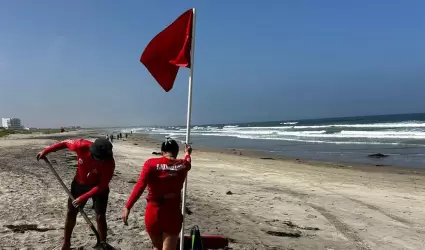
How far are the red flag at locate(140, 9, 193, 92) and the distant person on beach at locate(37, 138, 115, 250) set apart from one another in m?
1.26

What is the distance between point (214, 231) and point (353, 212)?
13.3 feet

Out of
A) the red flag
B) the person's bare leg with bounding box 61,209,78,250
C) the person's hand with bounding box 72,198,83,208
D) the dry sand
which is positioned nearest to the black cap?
the person's hand with bounding box 72,198,83,208

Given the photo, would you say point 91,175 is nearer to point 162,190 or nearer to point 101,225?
point 101,225

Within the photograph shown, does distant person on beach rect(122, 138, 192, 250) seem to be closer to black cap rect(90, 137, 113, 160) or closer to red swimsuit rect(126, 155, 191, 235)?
red swimsuit rect(126, 155, 191, 235)

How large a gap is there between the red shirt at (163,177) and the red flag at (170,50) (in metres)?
1.78

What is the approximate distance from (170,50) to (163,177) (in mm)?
2129

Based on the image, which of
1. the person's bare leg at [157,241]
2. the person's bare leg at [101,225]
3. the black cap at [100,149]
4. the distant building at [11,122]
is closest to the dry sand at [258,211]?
the person's bare leg at [101,225]

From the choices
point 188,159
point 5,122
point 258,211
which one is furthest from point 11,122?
point 188,159

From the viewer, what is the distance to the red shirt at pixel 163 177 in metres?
4.15

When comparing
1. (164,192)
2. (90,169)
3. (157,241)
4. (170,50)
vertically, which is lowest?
(157,241)

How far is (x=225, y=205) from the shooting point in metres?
9.62

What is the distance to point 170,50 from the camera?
554 centimetres

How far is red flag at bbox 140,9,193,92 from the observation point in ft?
18.0

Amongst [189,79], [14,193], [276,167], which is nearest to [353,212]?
[189,79]
